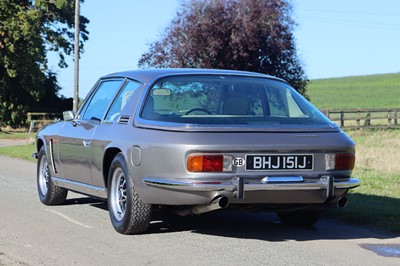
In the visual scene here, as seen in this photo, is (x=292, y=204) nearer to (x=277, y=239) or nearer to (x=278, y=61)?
(x=277, y=239)

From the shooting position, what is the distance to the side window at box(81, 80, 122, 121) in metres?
8.80

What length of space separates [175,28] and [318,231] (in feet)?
100

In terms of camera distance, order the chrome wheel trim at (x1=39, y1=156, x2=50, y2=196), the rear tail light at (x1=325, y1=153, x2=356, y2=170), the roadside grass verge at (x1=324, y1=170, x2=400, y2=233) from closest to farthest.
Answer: the rear tail light at (x1=325, y1=153, x2=356, y2=170)
the roadside grass verge at (x1=324, y1=170, x2=400, y2=233)
the chrome wheel trim at (x1=39, y1=156, x2=50, y2=196)

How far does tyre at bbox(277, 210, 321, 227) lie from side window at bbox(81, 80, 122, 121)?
7.56ft

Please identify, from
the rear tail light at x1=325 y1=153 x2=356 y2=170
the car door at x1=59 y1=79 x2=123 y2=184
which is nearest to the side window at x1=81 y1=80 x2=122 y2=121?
the car door at x1=59 y1=79 x2=123 y2=184

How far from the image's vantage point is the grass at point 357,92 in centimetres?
7627

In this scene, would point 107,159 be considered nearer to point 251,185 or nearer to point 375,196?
point 251,185

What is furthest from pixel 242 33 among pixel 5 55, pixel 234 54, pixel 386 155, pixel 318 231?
pixel 318 231

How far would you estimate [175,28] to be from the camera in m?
38.0

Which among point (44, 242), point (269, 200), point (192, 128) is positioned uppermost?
point (192, 128)

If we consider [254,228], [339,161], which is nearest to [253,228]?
[254,228]

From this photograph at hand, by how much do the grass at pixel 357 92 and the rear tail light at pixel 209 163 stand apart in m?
61.8

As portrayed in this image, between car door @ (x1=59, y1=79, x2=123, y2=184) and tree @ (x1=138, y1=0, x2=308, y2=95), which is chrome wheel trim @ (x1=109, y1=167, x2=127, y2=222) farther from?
tree @ (x1=138, y1=0, x2=308, y2=95)

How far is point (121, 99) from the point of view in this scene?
334 inches
